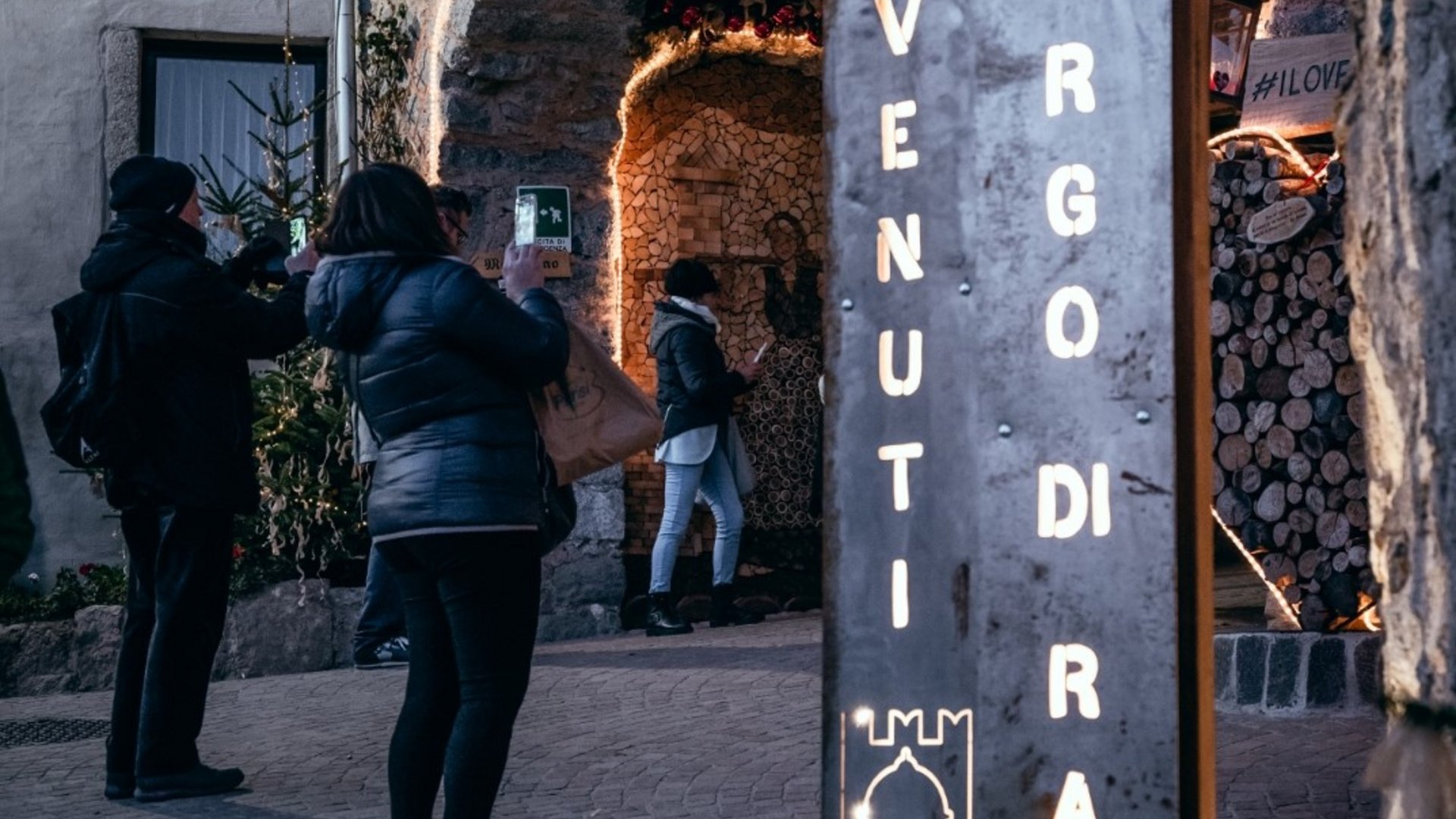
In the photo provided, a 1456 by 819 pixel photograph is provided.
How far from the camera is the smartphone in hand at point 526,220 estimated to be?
266 inches

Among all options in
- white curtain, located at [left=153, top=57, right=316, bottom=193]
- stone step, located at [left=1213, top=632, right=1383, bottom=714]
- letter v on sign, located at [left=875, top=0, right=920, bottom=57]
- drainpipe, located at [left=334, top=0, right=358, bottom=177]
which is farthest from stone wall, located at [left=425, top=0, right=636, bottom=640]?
letter v on sign, located at [left=875, top=0, right=920, bottom=57]

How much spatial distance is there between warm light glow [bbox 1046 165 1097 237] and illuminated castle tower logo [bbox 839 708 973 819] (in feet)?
2.49

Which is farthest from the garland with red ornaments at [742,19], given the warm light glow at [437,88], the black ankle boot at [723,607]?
the black ankle boot at [723,607]

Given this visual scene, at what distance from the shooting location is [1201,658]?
287 centimetres

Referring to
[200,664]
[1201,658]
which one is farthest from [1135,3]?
[200,664]

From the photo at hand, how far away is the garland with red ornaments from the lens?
401 inches

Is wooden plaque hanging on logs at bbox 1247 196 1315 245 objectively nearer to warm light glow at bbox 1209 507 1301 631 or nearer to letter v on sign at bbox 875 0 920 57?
warm light glow at bbox 1209 507 1301 631

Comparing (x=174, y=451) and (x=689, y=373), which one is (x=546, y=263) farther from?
(x=174, y=451)

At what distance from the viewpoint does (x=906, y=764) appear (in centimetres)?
295

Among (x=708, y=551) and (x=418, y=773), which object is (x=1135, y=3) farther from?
(x=708, y=551)

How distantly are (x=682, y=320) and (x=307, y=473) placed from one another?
2.02 meters

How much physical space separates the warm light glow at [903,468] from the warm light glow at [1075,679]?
1.07 feet

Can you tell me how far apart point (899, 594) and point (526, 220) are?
435cm

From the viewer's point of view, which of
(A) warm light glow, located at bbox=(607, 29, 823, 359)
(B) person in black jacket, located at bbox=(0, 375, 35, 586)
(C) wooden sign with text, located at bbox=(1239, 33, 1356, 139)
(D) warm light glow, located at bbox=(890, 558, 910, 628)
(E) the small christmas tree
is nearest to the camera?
(B) person in black jacket, located at bbox=(0, 375, 35, 586)
